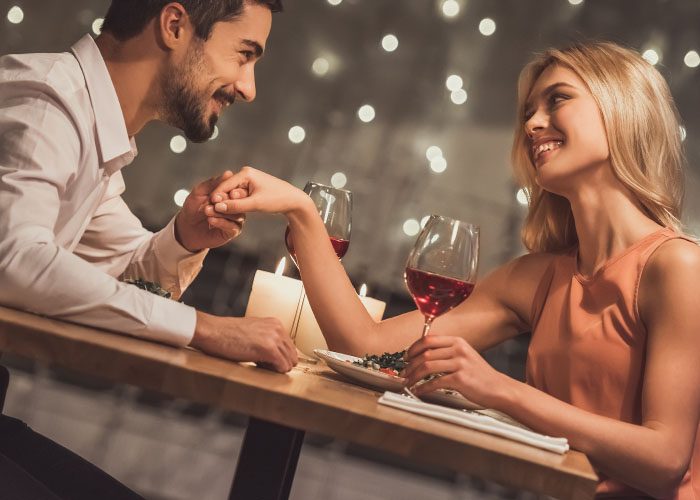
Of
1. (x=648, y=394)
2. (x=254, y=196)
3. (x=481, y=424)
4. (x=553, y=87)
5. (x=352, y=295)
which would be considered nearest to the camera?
(x=481, y=424)

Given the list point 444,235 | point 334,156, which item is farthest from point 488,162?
point 444,235

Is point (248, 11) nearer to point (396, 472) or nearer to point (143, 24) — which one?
point (143, 24)

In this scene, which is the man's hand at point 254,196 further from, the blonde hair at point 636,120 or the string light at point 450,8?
the string light at point 450,8

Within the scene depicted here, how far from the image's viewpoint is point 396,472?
3.05m

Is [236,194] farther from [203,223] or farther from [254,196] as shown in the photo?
[203,223]

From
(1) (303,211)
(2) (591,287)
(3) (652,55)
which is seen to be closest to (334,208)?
(1) (303,211)

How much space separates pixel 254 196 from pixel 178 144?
1529mm

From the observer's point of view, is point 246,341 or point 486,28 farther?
point 486,28

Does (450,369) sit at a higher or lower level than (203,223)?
lower

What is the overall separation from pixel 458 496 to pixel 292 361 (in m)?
2.04

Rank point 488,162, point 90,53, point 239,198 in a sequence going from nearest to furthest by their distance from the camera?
point 239,198, point 90,53, point 488,162

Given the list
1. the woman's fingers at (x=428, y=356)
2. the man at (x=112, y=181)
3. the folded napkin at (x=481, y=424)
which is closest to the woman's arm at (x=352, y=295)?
the man at (x=112, y=181)

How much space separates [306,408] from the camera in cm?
86

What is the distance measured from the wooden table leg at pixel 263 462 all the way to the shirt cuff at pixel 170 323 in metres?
0.16
